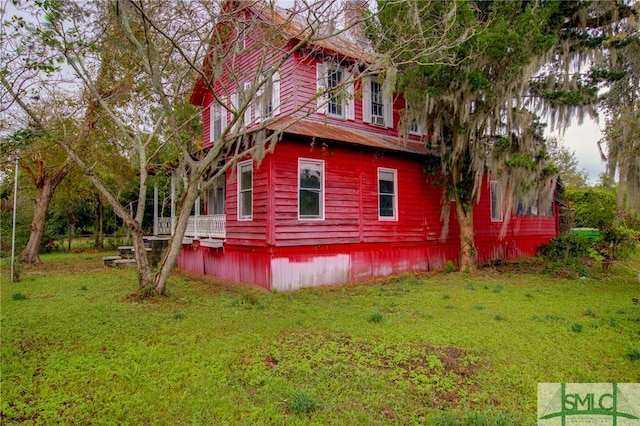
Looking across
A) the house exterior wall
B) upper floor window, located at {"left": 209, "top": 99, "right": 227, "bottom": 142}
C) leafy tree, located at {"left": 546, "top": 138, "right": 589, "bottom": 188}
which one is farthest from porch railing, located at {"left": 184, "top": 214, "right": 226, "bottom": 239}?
leafy tree, located at {"left": 546, "top": 138, "right": 589, "bottom": 188}

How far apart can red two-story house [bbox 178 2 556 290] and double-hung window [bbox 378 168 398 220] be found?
0.10ft

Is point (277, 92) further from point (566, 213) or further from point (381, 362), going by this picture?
point (566, 213)

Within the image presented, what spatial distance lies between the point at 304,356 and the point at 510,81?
859 cm

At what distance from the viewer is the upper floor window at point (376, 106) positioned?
39.6 feet

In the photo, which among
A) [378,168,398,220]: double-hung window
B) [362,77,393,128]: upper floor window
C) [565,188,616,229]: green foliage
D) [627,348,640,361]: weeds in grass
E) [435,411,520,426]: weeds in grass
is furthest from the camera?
[362,77,393,128]: upper floor window

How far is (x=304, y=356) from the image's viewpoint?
4.34 meters

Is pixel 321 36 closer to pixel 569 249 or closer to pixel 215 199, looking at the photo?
pixel 215 199

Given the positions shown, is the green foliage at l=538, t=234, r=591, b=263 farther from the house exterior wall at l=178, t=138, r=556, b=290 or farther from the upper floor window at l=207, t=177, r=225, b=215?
the upper floor window at l=207, t=177, r=225, b=215

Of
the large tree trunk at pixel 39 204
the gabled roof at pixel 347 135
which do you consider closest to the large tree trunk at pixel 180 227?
the gabled roof at pixel 347 135

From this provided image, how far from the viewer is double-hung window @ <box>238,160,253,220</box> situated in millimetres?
9945

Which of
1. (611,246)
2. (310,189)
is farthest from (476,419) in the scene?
(611,246)

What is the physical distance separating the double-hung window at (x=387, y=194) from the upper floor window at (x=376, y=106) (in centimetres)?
192

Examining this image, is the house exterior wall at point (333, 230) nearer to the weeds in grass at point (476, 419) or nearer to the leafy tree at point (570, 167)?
the weeds in grass at point (476, 419)

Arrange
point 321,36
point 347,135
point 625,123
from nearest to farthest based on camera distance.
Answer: point 625,123 < point 321,36 < point 347,135
